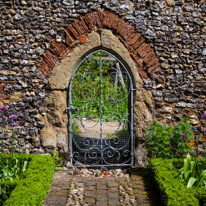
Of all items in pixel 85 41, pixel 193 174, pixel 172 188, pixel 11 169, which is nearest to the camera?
Result: pixel 172 188

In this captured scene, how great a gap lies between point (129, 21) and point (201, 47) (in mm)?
1351

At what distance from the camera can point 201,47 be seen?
5512mm

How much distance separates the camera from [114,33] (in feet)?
17.6

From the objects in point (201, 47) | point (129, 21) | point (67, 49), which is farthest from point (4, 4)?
point (201, 47)

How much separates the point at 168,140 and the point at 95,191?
1.44 metres

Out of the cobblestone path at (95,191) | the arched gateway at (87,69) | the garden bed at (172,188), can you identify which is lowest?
the cobblestone path at (95,191)

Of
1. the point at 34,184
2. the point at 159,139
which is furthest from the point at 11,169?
the point at 159,139

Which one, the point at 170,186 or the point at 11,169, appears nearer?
the point at 170,186

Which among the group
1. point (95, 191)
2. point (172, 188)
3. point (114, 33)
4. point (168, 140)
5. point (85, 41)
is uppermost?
point (114, 33)

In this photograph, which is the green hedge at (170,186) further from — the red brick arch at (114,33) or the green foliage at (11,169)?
the green foliage at (11,169)

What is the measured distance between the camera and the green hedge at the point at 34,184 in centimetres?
356

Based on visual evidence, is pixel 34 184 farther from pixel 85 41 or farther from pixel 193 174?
pixel 85 41

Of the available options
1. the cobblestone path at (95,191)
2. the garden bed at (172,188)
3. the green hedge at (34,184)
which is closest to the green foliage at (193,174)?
the garden bed at (172,188)

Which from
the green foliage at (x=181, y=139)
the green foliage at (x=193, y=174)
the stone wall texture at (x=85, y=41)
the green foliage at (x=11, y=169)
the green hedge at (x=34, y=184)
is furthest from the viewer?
the stone wall texture at (x=85, y=41)
